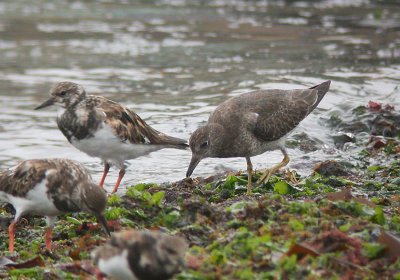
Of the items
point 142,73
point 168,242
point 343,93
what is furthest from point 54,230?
point 142,73

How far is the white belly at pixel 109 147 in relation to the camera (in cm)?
721

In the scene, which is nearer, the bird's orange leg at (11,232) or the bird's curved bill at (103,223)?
the bird's curved bill at (103,223)

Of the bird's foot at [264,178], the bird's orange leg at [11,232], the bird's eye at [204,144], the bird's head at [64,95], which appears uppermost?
the bird's head at [64,95]

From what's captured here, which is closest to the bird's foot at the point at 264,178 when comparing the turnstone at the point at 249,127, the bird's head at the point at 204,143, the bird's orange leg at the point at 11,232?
the turnstone at the point at 249,127

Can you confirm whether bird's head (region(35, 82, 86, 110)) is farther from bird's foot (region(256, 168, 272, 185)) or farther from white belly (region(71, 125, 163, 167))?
bird's foot (region(256, 168, 272, 185))

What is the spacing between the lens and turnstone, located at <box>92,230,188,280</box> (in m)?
4.21

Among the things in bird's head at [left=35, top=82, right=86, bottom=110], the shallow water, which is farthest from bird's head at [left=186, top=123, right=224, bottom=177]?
the shallow water

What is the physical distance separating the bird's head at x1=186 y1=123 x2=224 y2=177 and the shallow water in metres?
1.36

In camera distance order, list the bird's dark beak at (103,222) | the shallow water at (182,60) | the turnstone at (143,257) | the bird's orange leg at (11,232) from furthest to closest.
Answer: the shallow water at (182,60), the bird's orange leg at (11,232), the bird's dark beak at (103,222), the turnstone at (143,257)

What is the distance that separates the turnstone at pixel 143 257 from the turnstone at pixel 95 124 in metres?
2.91

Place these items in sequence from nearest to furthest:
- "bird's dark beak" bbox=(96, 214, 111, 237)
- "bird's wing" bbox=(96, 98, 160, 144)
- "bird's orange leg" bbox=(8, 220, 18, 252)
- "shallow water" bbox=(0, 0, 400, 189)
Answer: "bird's dark beak" bbox=(96, 214, 111, 237), "bird's orange leg" bbox=(8, 220, 18, 252), "bird's wing" bbox=(96, 98, 160, 144), "shallow water" bbox=(0, 0, 400, 189)

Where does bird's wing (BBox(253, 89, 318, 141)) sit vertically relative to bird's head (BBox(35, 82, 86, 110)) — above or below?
below

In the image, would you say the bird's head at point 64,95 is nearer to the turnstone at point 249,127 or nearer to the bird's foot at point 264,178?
the turnstone at point 249,127

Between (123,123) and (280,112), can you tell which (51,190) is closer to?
(123,123)
